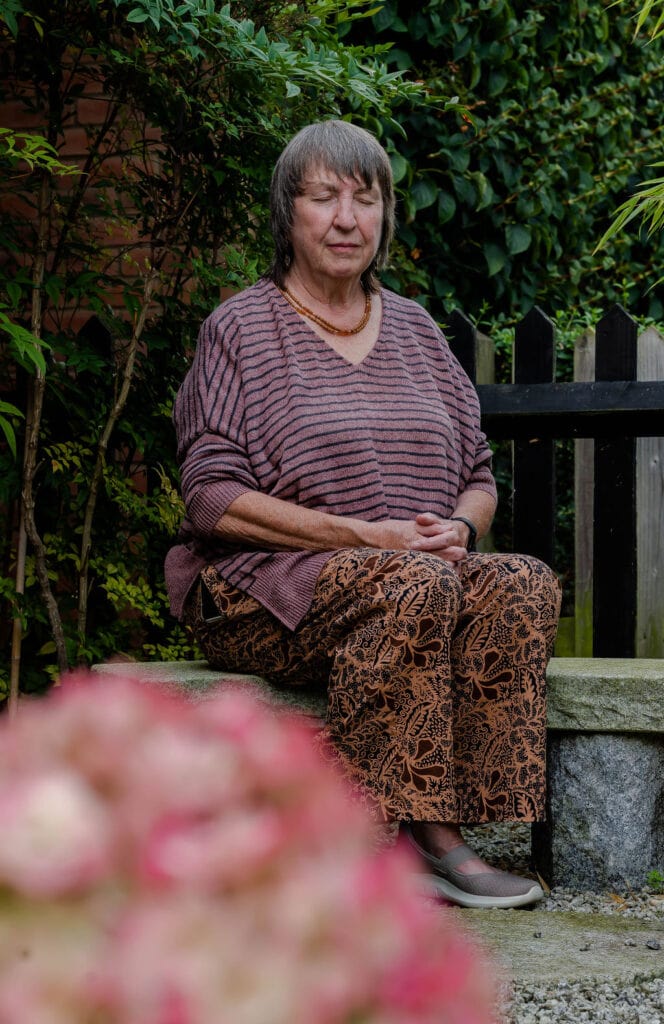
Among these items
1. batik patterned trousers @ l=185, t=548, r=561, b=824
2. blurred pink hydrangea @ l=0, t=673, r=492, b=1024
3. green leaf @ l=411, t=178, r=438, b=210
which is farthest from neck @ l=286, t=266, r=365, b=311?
blurred pink hydrangea @ l=0, t=673, r=492, b=1024

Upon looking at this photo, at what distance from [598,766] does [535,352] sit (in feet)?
5.38

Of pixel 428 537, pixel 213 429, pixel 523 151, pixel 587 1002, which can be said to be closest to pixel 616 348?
pixel 428 537

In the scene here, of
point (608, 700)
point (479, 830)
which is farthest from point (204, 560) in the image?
point (479, 830)

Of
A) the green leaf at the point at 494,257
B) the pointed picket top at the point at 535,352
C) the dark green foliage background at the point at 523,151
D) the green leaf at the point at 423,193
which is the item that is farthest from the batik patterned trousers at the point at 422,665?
the green leaf at the point at 494,257

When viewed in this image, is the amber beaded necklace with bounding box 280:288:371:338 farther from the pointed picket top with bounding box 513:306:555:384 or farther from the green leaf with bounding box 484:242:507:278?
the green leaf with bounding box 484:242:507:278

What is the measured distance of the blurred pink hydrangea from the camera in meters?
0.33

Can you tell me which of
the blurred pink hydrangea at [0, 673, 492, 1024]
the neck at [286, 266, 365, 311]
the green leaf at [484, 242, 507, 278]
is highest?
the green leaf at [484, 242, 507, 278]

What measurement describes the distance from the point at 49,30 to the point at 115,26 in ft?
0.60

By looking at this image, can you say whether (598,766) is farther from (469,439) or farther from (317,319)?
(317,319)

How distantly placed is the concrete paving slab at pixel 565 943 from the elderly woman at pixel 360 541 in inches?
5.1

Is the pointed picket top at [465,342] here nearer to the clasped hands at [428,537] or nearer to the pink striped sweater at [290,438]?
the pink striped sweater at [290,438]

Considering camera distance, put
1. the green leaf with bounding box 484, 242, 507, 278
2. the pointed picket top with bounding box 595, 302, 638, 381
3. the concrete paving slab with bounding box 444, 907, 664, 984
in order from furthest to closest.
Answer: the green leaf with bounding box 484, 242, 507, 278 → the pointed picket top with bounding box 595, 302, 638, 381 → the concrete paving slab with bounding box 444, 907, 664, 984

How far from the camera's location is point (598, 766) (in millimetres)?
2725

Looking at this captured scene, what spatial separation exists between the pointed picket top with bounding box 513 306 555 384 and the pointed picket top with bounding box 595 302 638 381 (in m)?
0.15
